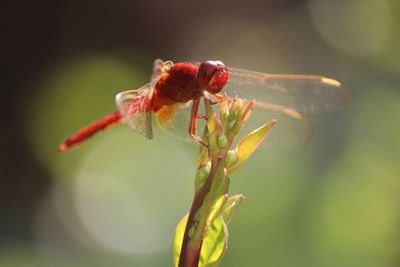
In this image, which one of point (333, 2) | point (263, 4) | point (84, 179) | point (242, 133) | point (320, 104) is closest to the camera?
point (320, 104)

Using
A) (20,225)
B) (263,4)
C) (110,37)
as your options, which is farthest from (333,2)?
(20,225)

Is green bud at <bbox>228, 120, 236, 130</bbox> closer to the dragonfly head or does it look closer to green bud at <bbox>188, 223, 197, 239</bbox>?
green bud at <bbox>188, 223, 197, 239</bbox>

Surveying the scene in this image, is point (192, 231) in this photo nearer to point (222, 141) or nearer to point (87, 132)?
point (222, 141)

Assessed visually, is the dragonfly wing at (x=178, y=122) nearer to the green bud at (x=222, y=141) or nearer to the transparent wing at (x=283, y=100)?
the transparent wing at (x=283, y=100)

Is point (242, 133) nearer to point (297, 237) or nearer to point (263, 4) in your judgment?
point (297, 237)

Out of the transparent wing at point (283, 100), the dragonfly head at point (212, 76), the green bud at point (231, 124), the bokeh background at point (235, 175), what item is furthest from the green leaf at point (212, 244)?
the bokeh background at point (235, 175)

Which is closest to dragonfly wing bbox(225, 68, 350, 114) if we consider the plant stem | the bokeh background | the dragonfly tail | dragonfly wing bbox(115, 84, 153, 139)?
the dragonfly tail
